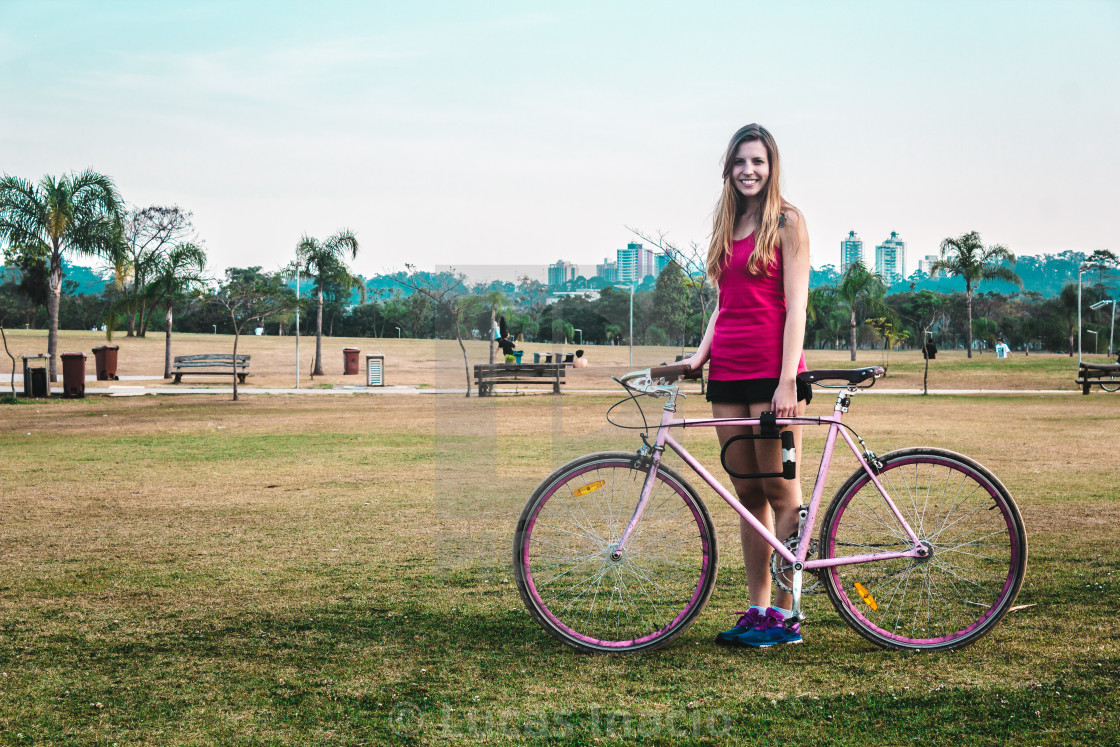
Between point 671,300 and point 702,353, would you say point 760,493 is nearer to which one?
point 702,353

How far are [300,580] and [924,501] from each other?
3157 millimetres

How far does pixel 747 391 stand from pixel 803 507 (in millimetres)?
→ 524

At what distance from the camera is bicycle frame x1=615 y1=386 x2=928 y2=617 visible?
362 cm

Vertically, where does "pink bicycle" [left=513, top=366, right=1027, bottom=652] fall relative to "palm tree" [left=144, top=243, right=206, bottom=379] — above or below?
below

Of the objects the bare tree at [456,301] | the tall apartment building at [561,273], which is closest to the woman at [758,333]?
the tall apartment building at [561,273]

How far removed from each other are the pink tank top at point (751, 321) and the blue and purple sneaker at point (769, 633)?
96 cm

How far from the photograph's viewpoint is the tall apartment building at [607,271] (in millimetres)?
4195

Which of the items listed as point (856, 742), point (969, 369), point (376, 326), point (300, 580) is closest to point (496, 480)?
point (300, 580)

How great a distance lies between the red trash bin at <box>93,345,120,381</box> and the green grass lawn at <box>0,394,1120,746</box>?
23677 mm

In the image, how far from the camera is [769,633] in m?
3.71

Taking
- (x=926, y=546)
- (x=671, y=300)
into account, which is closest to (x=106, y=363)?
(x=671, y=300)

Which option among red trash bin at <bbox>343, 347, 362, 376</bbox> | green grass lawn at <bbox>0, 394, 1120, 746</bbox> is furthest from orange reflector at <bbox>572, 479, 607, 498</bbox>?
red trash bin at <bbox>343, 347, 362, 376</bbox>

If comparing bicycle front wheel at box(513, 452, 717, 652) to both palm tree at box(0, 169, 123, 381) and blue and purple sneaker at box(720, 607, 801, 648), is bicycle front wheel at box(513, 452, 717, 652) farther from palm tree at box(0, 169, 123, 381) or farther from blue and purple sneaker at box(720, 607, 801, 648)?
palm tree at box(0, 169, 123, 381)

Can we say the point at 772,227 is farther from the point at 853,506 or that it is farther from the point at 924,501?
the point at 924,501
